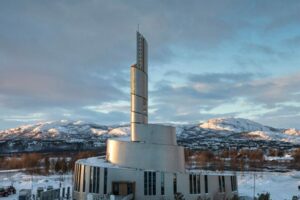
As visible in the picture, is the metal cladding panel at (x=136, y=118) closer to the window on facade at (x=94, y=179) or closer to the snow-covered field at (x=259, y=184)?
the window on facade at (x=94, y=179)

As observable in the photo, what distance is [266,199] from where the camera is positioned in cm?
3038

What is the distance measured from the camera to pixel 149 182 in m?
34.5

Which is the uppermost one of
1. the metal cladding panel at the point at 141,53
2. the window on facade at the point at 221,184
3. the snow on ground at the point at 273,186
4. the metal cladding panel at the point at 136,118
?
the metal cladding panel at the point at 141,53

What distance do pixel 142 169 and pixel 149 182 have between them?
1395 millimetres

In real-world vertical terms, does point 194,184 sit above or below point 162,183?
below

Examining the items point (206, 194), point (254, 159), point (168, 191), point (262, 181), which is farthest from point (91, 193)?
point (254, 159)

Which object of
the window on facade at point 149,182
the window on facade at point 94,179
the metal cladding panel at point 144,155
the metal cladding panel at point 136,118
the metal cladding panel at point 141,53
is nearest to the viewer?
the window on facade at point 149,182

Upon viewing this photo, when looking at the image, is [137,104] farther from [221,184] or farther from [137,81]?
[221,184]

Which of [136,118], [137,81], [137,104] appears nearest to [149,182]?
[136,118]

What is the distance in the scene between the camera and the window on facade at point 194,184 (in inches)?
1431

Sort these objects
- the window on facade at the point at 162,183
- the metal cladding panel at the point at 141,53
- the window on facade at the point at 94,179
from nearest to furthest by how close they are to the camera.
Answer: the window on facade at the point at 162,183, the window on facade at the point at 94,179, the metal cladding panel at the point at 141,53

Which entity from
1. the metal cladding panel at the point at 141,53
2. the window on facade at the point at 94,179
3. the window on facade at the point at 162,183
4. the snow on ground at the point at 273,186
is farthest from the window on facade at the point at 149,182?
the snow on ground at the point at 273,186

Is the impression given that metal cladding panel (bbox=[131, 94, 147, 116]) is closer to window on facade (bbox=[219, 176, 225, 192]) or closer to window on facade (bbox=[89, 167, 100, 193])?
window on facade (bbox=[89, 167, 100, 193])

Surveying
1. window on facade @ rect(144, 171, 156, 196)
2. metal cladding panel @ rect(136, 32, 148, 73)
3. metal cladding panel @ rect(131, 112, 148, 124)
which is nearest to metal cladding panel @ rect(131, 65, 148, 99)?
metal cladding panel @ rect(136, 32, 148, 73)
